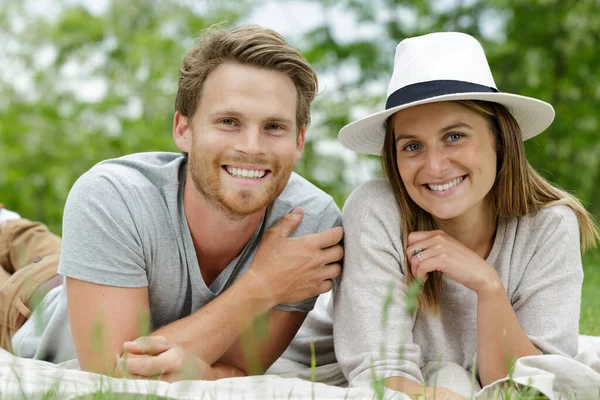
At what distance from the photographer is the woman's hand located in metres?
2.90

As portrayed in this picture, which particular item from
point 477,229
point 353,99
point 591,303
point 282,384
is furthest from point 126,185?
point 353,99

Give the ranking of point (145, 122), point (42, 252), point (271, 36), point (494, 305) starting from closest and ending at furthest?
point (494, 305) → point (271, 36) → point (42, 252) → point (145, 122)

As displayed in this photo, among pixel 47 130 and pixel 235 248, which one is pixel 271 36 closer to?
pixel 235 248

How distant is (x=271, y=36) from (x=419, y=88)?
0.72 metres

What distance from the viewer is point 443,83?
300 centimetres

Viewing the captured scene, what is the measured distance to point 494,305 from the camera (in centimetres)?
286

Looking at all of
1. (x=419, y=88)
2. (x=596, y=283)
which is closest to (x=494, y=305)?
(x=419, y=88)

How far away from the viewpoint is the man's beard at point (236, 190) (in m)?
3.12

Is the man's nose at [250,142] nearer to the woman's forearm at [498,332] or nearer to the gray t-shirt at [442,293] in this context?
the gray t-shirt at [442,293]

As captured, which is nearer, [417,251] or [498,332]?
[498,332]

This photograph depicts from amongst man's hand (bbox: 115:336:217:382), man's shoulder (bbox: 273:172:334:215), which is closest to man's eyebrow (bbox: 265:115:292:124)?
man's shoulder (bbox: 273:172:334:215)

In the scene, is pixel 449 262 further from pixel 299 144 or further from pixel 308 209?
pixel 299 144

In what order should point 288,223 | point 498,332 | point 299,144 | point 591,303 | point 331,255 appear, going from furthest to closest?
point 591,303 → point 299,144 → point 288,223 → point 331,255 → point 498,332

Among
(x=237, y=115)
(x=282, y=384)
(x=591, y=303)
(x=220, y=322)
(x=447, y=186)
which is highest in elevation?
(x=237, y=115)
